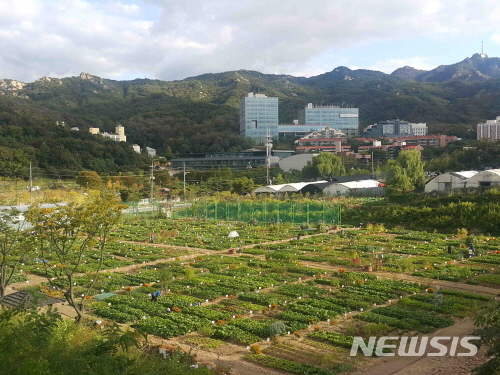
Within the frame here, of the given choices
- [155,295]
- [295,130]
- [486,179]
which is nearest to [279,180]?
[486,179]

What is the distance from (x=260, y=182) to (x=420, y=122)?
3048 inches

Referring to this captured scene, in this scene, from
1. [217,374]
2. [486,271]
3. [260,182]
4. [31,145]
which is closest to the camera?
[217,374]

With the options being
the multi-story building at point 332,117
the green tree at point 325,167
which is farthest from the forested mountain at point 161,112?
the green tree at point 325,167

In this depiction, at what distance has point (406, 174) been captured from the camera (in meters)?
43.0

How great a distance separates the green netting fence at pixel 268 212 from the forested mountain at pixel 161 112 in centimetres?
2556

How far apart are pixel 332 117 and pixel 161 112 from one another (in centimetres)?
4477

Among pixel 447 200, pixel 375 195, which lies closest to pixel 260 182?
pixel 375 195

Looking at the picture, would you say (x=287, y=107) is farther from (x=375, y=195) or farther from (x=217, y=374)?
(x=217, y=374)

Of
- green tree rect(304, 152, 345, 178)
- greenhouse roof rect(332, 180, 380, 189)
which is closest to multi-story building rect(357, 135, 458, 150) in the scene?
green tree rect(304, 152, 345, 178)

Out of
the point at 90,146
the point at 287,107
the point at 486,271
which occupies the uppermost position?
the point at 287,107

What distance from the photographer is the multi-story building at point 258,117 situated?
107562 mm

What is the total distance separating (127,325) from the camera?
11883 mm

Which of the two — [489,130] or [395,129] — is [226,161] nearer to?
[395,129]

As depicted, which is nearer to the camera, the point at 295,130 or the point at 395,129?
the point at 295,130
